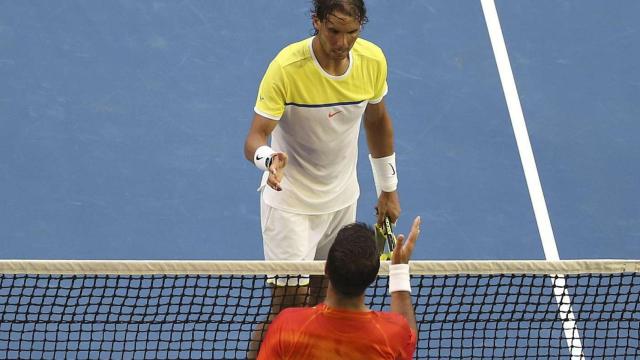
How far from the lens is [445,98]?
9.55 m

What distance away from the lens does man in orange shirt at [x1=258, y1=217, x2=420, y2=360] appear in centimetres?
426

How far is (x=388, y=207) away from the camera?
21.1 feet

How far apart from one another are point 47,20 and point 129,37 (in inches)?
26.2

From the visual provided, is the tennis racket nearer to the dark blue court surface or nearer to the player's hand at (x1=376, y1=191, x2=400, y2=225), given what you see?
the player's hand at (x1=376, y1=191, x2=400, y2=225)

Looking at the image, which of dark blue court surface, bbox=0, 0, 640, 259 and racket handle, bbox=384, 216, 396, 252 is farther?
dark blue court surface, bbox=0, 0, 640, 259

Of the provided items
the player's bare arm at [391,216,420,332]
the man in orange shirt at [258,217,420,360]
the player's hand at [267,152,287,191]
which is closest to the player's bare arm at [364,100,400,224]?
the player's hand at [267,152,287,191]

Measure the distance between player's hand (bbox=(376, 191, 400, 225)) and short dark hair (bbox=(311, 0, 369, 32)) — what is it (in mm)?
1180

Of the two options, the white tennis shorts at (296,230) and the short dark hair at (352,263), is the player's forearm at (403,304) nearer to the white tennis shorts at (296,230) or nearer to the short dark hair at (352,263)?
the short dark hair at (352,263)

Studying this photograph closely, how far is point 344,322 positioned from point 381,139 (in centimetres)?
214

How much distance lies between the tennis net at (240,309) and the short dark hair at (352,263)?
1262 millimetres

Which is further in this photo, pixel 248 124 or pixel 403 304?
pixel 248 124

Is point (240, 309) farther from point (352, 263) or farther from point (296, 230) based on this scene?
point (352, 263)

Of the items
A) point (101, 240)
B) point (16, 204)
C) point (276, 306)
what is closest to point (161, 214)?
point (101, 240)

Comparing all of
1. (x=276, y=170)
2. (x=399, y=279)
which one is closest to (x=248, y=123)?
(x=276, y=170)
